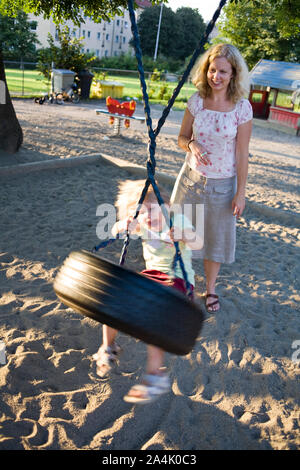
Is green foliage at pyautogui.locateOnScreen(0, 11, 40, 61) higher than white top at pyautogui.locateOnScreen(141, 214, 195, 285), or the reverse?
green foliage at pyautogui.locateOnScreen(0, 11, 40, 61)

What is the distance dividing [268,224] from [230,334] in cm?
269

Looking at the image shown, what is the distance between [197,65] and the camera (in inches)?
98.7

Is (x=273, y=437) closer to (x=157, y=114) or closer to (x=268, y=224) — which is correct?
(x=268, y=224)

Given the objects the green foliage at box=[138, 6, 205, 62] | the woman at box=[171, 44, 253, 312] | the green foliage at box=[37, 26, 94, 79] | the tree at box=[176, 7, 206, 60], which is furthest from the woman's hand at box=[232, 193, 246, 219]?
the tree at box=[176, 7, 206, 60]

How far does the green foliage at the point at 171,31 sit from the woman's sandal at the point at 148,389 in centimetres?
5945

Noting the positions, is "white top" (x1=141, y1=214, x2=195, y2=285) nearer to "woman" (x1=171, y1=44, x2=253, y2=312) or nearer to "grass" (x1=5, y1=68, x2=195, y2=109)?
"woman" (x1=171, y1=44, x2=253, y2=312)

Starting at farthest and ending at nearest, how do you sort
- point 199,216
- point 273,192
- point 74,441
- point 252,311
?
point 273,192 → point 252,311 → point 199,216 → point 74,441

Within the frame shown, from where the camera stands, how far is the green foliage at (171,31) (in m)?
57.6

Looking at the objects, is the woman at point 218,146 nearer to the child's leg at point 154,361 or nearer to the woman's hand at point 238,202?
the woman's hand at point 238,202

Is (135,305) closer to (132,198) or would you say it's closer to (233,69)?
(132,198)

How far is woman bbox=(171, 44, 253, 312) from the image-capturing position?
95.3 inches

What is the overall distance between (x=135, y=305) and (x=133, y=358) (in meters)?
1.07

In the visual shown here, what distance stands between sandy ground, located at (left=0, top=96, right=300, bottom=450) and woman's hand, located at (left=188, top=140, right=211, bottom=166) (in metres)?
1.17

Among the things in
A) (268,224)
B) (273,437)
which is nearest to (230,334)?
(273,437)
